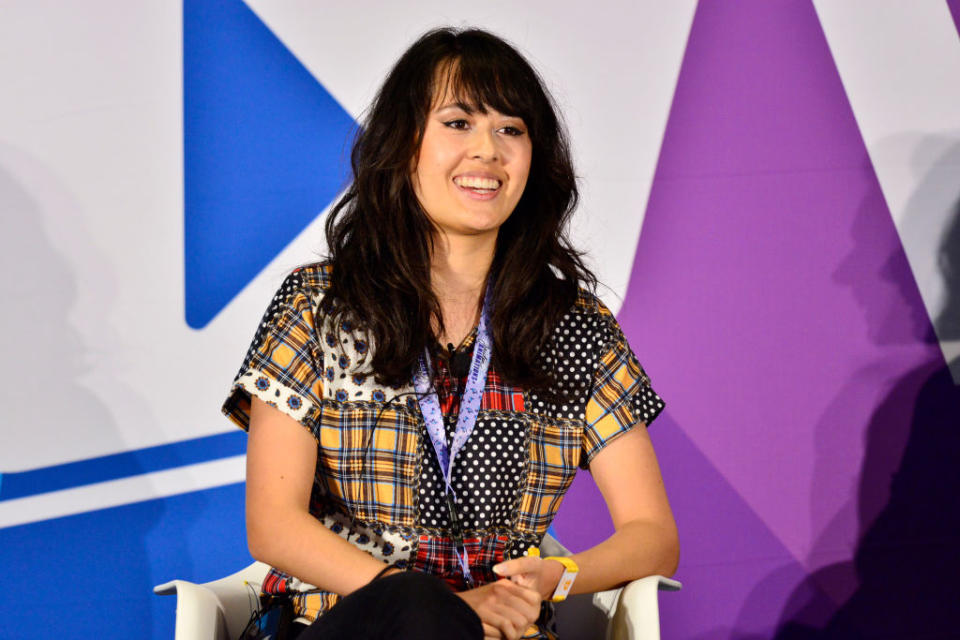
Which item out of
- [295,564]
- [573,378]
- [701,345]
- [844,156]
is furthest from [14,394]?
[844,156]

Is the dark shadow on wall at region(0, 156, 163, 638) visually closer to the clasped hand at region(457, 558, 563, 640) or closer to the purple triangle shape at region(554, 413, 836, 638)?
the purple triangle shape at region(554, 413, 836, 638)

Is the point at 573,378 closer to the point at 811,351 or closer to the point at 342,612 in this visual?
the point at 342,612

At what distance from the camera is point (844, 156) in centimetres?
326

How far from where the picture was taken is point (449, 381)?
193 cm

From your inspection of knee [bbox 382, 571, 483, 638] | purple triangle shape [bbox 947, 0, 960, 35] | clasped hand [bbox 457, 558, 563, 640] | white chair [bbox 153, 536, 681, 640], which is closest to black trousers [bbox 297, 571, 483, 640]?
knee [bbox 382, 571, 483, 638]

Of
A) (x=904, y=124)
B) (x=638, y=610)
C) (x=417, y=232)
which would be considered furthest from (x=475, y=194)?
(x=904, y=124)

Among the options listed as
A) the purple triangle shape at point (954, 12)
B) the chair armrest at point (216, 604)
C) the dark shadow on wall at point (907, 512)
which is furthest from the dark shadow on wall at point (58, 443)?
the purple triangle shape at point (954, 12)

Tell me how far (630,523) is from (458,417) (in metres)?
0.38

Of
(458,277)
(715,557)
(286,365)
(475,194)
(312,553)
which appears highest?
(475,194)

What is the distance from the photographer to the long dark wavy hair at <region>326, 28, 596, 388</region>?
6.25 feet

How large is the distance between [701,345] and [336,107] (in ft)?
4.22

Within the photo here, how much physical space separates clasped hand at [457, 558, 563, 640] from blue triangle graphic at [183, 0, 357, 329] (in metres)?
1.54

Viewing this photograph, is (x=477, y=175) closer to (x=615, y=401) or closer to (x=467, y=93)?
(x=467, y=93)

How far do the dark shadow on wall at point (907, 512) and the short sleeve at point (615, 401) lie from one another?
147 centimetres
